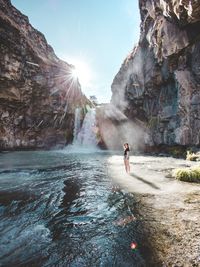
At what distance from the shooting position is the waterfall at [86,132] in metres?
47.1

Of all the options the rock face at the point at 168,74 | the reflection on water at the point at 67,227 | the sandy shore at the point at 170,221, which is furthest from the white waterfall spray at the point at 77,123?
the sandy shore at the point at 170,221

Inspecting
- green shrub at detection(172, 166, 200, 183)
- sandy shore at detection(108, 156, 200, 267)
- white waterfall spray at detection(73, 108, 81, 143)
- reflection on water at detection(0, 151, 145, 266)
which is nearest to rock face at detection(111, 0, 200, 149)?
white waterfall spray at detection(73, 108, 81, 143)

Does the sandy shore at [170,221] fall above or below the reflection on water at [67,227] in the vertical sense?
above

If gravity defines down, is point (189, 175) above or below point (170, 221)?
above

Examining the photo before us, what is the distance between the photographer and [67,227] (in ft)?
18.9

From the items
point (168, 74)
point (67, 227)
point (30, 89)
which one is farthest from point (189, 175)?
point (30, 89)

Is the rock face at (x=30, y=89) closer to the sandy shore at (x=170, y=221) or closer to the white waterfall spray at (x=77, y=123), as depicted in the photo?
the white waterfall spray at (x=77, y=123)

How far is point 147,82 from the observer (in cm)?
3581

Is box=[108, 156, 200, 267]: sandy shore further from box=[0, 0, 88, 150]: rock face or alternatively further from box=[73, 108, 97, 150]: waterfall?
box=[73, 108, 97, 150]: waterfall

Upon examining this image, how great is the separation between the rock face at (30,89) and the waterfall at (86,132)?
63.8 inches

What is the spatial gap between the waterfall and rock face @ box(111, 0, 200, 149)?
1130 centimetres

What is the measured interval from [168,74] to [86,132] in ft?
78.8

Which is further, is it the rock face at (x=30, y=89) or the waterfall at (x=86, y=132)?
the waterfall at (x=86, y=132)

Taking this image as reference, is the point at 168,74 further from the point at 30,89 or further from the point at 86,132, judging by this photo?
the point at 30,89
